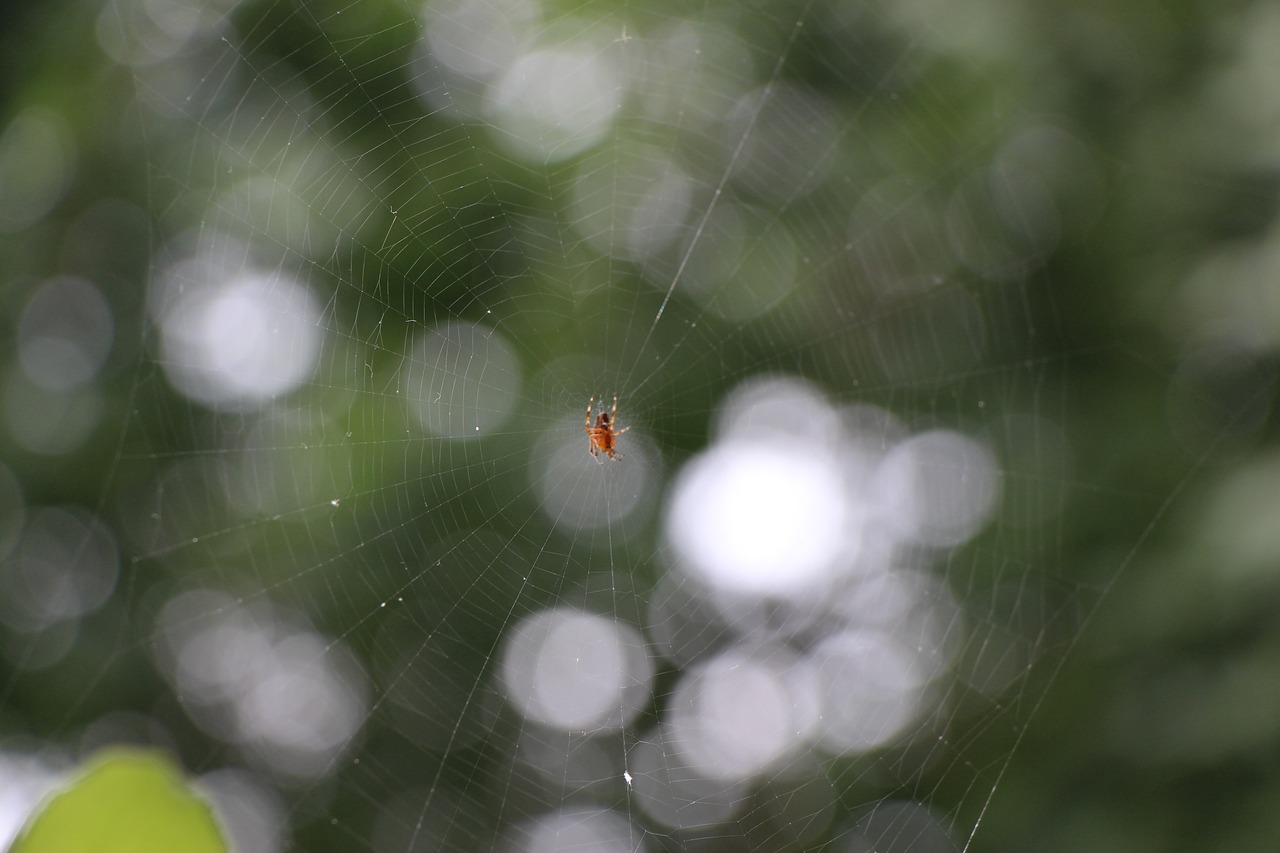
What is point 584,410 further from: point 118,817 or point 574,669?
point 118,817

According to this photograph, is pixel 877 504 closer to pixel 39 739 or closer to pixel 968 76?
pixel 968 76

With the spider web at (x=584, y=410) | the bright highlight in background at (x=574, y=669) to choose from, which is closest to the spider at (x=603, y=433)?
the spider web at (x=584, y=410)

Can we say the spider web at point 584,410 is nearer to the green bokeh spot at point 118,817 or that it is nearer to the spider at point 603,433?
the spider at point 603,433

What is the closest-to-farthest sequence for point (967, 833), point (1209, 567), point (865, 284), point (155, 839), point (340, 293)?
point (155, 839) → point (1209, 567) → point (967, 833) → point (340, 293) → point (865, 284)

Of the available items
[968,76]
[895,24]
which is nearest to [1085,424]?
[968,76]

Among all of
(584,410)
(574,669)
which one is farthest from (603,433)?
(574,669)

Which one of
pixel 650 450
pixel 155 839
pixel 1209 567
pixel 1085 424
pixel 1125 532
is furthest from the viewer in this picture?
pixel 650 450
